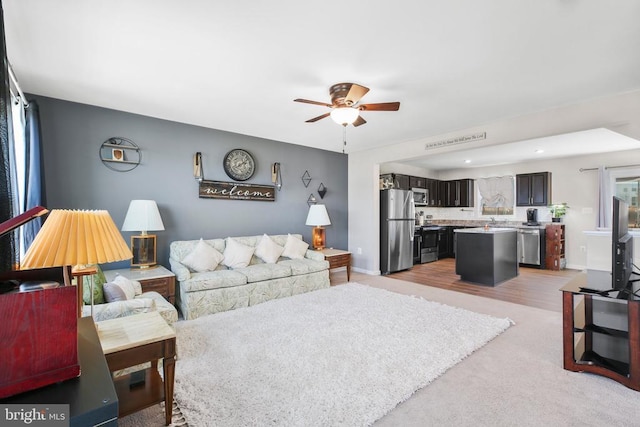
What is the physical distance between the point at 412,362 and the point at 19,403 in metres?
2.29

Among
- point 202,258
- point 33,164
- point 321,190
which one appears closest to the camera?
point 33,164

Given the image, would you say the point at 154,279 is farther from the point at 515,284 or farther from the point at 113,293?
the point at 515,284

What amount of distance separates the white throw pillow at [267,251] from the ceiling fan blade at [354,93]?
2.45m

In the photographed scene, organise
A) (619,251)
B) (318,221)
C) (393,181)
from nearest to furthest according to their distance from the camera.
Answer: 1. (619,251)
2. (318,221)
3. (393,181)

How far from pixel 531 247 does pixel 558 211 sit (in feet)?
3.13

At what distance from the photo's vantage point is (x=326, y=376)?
2.14 meters

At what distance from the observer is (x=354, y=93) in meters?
2.68

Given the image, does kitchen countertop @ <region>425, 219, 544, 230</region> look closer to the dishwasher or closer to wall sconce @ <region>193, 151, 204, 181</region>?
the dishwasher

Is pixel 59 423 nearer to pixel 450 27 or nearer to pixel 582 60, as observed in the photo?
pixel 450 27

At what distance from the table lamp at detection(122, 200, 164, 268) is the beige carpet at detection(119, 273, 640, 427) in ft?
6.93

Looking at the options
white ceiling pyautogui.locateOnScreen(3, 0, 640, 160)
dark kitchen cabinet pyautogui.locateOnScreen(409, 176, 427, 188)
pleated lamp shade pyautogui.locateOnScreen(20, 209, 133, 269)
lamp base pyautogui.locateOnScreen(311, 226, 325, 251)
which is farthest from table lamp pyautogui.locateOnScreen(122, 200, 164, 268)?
dark kitchen cabinet pyautogui.locateOnScreen(409, 176, 427, 188)

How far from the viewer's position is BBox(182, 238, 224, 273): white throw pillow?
3.71 m

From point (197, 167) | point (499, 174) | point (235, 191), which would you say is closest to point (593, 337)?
point (235, 191)

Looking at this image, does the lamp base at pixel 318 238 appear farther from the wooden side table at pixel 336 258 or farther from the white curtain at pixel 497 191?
the white curtain at pixel 497 191
